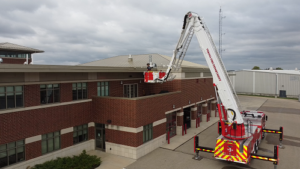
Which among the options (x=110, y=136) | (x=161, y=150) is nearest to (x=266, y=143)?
(x=161, y=150)

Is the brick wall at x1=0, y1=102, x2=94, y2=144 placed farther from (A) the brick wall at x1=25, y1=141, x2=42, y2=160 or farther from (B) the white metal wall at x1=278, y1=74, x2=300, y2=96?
(B) the white metal wall at x1=278, y1=74, x2=300, y2=96

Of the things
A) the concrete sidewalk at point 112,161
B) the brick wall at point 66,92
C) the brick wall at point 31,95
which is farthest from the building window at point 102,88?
the brick wall at point 31,95

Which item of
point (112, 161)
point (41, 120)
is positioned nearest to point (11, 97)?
point (41, 120)

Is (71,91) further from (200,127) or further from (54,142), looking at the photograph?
(200,127)

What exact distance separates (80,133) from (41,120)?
131 inches

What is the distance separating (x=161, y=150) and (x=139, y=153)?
82.3 inches

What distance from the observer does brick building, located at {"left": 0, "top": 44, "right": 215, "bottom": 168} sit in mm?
12156

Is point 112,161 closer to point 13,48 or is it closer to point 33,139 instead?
point 33,139

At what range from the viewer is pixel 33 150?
13.1 metres

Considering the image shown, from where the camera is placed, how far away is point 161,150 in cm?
1641

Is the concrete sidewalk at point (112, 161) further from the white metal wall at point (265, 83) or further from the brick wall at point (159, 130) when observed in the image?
the white metal wall at point (265, 83)

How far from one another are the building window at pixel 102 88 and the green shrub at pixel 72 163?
5.27 m

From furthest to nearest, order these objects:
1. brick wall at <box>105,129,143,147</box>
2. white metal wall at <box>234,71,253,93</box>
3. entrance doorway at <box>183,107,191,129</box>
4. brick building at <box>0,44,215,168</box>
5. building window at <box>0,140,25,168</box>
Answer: white metal wall at <box>234,71,253,93</box> → entrance doorway at <box>183,107,191,129</box> → brick wall at <box>105,129,143,147</box> → brick building at <box>0,44,215,168</box> → building window at <box>0,140,25,168</box>

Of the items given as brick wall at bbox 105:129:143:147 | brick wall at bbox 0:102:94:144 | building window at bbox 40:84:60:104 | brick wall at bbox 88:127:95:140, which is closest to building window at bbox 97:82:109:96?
brick wall at bbox 0:102:94:144
